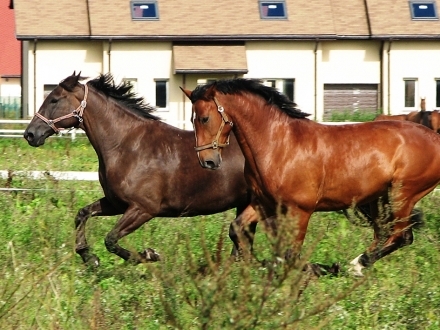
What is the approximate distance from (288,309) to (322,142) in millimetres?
3437

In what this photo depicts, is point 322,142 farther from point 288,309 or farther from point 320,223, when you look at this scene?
point 288,309

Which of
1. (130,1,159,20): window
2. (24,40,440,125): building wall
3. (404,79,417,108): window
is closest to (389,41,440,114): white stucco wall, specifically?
(24,40,440,125): building wall

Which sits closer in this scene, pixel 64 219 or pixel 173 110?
pixel 64 219

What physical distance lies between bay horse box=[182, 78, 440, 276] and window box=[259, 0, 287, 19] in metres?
27.4

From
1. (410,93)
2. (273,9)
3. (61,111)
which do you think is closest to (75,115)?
(61,111)

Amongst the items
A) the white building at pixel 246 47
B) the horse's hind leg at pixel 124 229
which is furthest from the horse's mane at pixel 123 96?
the white building at pixel 246 47

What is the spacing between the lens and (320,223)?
1172 cm

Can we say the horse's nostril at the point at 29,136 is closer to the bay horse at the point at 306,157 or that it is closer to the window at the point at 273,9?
the bay horse at the point at 306,157

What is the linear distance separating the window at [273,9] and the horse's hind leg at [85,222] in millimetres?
27163

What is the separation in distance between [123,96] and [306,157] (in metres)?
2.29

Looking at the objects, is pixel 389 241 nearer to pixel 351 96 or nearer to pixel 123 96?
pixel 123 96

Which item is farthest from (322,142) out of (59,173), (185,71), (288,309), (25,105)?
(25,105)

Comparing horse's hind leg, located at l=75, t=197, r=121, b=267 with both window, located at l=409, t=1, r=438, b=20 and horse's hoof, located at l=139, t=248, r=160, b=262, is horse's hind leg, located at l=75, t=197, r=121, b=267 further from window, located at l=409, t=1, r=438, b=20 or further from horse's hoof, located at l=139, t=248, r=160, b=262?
window, located at l=409, t=1, r=438, b=20

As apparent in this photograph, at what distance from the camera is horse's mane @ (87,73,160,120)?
10.8m
